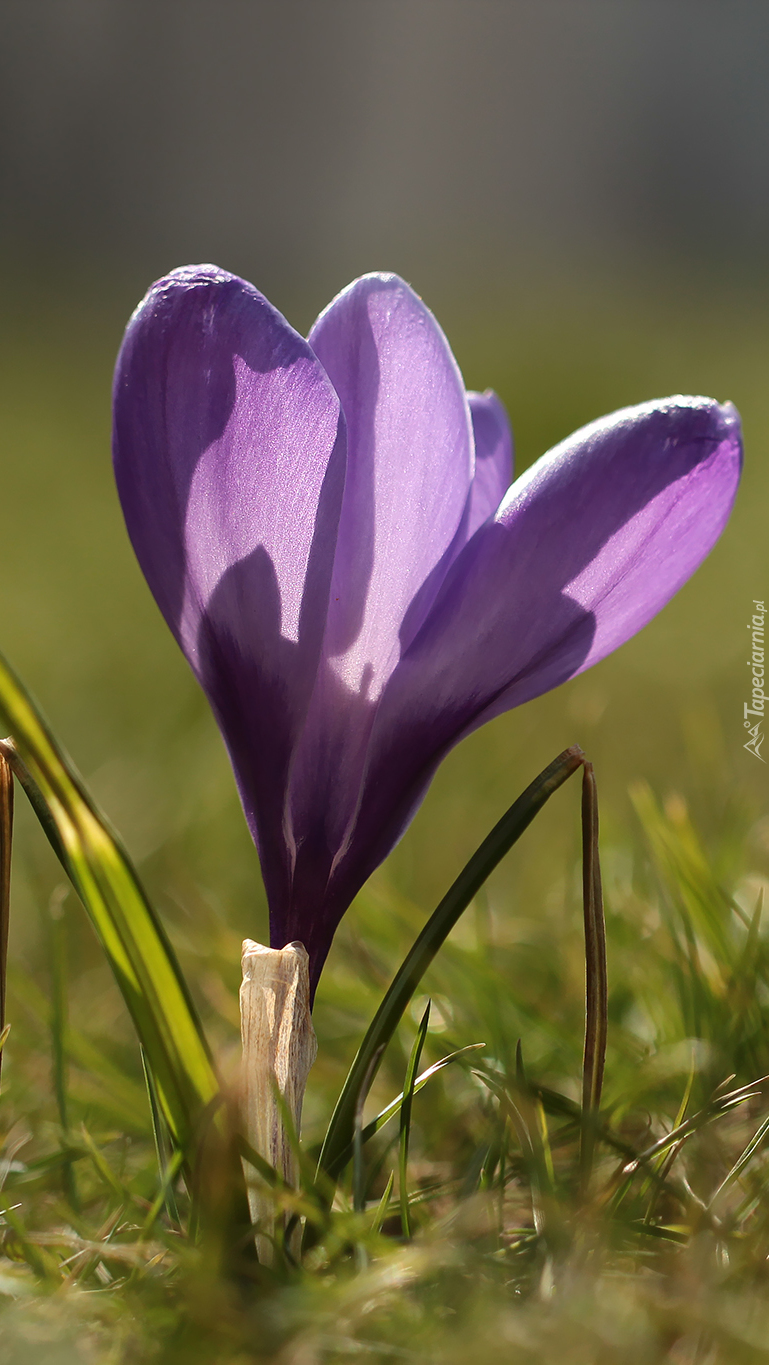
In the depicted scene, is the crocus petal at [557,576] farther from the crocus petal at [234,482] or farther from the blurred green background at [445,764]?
the blurred green background at [445,764]

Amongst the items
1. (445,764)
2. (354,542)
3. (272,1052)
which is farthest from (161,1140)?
(445,764)

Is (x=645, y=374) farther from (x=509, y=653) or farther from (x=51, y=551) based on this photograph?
(x=509, y=653)

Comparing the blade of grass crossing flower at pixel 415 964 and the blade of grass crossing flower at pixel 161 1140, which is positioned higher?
the blade of grass crossing flower at pixel 415 964

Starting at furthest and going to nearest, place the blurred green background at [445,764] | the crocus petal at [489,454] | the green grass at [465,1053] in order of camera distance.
→ 1. the blurred green background at [445,764]
2. the crocus petal at [489,454]
3. the green grass at [465,1053]

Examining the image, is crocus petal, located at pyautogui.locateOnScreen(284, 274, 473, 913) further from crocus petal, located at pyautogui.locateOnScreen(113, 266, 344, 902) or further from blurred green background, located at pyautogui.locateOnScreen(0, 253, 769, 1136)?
blurred green background, located at pyautogui.locateOnScreen(0, 253, 769, 1136)

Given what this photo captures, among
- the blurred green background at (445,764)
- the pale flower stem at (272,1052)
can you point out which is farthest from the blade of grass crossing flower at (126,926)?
the blurred green background at (445,764)

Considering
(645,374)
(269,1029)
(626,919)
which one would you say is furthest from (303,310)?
(269,1029)
